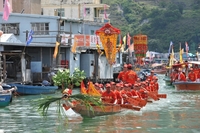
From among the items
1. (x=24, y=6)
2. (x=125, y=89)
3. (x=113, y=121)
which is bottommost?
(x=113, y=121)

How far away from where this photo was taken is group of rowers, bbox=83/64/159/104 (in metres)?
28.6

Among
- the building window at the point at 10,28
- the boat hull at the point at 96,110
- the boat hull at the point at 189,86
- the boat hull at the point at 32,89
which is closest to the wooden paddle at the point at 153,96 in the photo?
the boat hull at the point at 96,110

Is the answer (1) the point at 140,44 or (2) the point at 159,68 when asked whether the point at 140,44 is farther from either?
(2) the point at 159,68

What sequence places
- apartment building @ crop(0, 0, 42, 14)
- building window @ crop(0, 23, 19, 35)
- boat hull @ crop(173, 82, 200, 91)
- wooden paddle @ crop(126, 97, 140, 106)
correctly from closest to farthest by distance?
wooden paddle @ crop(126, 97, 140, 106) < boat hull @ crop(173, 82, 200, 91) < building window @ crop(0, 23, 19, 35) < apartment building @ crop(0, 0, 42, 14)

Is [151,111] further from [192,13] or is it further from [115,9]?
[115,9]

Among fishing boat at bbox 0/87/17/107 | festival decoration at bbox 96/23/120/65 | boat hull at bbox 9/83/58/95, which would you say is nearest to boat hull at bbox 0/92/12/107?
fishing boat at bbox 0/87/17/107

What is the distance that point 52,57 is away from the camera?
177 feet

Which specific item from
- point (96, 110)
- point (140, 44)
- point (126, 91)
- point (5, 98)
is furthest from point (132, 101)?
point (140, 44)

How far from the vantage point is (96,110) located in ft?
89.1

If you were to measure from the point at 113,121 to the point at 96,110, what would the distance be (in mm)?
989

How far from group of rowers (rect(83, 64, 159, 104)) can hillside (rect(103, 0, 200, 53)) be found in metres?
102

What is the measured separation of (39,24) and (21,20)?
1731 millimetres

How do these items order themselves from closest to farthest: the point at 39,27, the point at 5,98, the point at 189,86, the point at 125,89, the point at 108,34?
the point at 125,89, the point at 5,98, the point at 108,34, the point at 189,86, the point at 39,27

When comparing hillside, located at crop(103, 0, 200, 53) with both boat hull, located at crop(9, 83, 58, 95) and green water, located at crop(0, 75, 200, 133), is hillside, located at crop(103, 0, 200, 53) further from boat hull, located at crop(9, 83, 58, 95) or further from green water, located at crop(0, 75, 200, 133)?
green water, located at crop(0, 75, 200, 133)
